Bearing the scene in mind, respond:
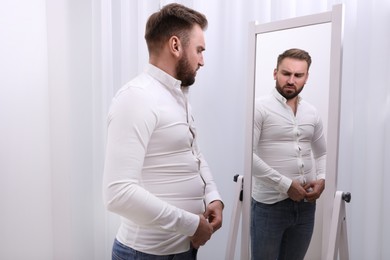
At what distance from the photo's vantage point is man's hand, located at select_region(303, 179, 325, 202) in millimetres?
1307

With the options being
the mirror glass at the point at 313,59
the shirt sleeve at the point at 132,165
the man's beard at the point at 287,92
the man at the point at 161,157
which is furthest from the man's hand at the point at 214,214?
the man's beard at the point at 287,92

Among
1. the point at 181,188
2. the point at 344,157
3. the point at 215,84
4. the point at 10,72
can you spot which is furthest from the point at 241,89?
the point at 10,72

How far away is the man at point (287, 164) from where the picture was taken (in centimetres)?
133

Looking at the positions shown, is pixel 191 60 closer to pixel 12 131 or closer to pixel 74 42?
pixel 74 42

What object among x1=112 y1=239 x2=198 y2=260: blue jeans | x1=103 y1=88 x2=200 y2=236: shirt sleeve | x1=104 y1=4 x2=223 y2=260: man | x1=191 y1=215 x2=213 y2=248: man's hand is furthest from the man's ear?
x1=112 y1=239 x2=198 y2=260: blue jeans

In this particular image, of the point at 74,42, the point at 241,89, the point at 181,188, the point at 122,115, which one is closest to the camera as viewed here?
the point at 122,115

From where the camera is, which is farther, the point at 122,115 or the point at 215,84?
the point at 215,84

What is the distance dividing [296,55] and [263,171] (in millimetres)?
434

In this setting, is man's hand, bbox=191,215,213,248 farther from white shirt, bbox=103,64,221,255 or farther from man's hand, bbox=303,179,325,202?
man's hand, bbox=303,179,325,202

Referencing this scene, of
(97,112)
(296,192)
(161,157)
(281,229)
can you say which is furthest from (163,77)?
(97,112)

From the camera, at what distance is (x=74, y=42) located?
75.6 inches

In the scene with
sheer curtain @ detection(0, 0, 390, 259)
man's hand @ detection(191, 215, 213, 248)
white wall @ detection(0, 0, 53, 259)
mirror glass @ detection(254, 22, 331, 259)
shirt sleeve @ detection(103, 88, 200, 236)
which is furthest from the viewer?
white wall @ detection(0, 0, 53, 259)

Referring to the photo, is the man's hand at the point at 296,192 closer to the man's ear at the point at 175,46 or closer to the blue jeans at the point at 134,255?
the blue jeans at the point at 134,255

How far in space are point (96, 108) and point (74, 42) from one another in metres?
0.34
